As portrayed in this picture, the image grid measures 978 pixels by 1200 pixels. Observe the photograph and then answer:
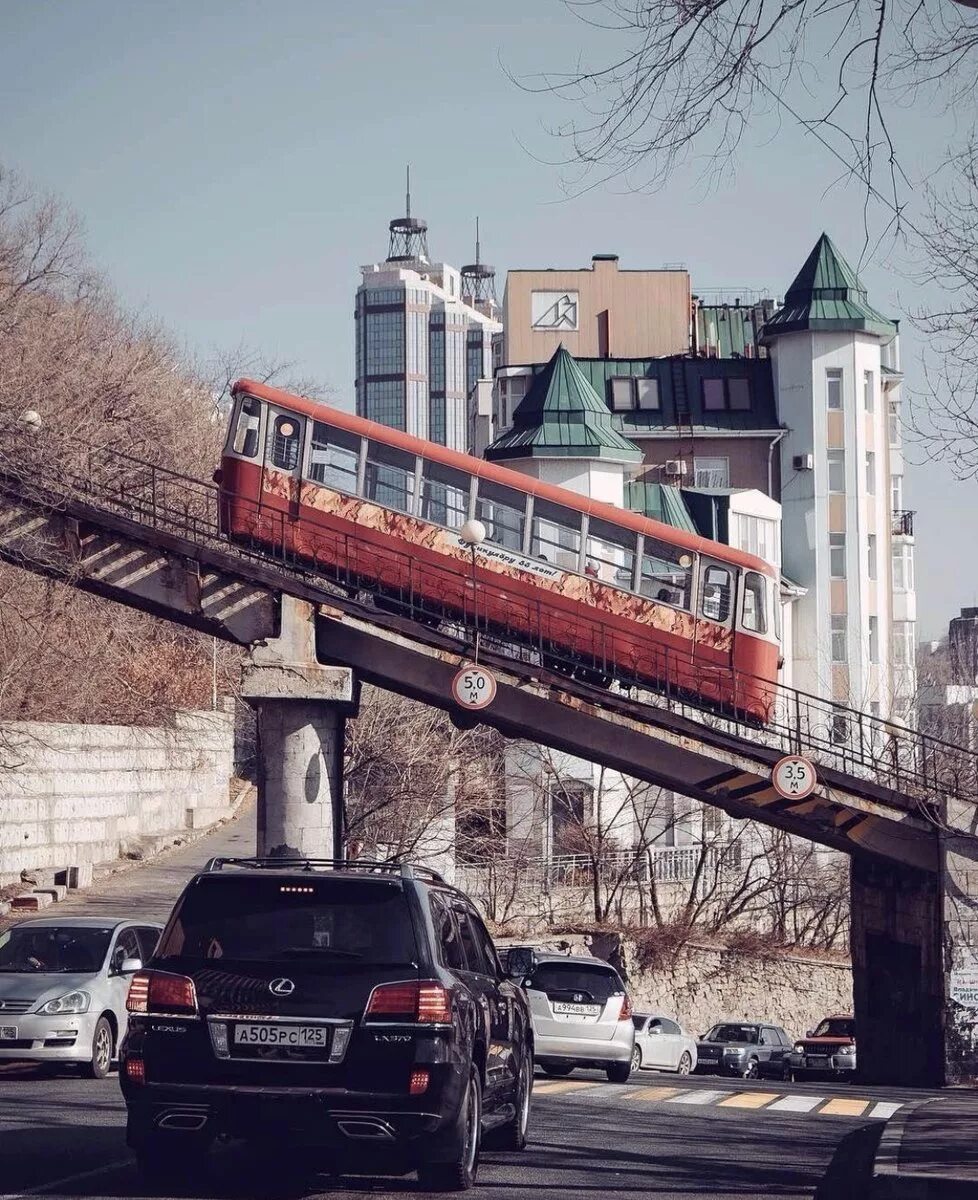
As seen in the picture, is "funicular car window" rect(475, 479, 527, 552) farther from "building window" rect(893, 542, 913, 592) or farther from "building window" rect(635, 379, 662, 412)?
"building window" rect(893, 542, 913, 592)

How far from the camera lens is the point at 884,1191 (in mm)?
10453

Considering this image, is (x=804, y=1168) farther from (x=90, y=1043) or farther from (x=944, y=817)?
(x=944, y=817)

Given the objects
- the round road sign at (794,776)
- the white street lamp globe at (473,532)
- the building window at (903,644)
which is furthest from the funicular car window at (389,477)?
the building window at (903,644)

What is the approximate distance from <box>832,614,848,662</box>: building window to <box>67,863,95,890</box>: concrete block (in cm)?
3676

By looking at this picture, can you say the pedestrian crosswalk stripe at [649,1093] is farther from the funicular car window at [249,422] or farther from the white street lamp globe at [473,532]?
the funicular car window at [249,422]

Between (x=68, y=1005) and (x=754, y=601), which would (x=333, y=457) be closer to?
(x=754, y=601)

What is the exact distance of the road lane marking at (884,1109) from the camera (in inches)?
750

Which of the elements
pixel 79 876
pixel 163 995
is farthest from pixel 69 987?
pixel 79 876

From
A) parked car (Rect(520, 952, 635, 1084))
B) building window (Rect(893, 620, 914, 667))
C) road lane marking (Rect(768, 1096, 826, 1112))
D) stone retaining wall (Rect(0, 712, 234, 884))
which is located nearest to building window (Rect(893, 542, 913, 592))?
building window (Rect(893, 620, 914, 667))

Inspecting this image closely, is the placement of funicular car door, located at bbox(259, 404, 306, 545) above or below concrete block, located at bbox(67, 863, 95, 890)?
above

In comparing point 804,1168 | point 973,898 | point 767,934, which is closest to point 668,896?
point 767,934

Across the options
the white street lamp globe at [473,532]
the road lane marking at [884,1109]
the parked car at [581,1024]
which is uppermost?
the white street lamp globe at [473,532]

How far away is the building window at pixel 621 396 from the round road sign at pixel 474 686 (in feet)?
145

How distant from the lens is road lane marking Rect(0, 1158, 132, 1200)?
9.53 m
